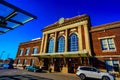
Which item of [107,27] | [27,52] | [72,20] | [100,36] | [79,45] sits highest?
[72,20]

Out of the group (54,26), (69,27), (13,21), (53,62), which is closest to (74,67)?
(53,62)

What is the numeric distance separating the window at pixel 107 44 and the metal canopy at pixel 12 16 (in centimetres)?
2014

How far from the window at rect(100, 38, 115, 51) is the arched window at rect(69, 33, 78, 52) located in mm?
6283

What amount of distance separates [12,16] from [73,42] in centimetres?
2327

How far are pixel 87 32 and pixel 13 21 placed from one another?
854 inches

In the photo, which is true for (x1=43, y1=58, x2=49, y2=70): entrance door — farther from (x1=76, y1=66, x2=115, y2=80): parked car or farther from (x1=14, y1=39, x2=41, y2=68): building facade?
(x1=76, y1=66, x2=115, y2=80): parked car

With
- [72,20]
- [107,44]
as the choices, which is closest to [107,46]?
[107,44]

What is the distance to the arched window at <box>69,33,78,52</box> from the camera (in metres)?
26.0

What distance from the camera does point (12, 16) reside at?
402 cm

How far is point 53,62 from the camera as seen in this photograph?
27.5m

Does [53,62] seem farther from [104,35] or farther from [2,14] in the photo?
[2,14]

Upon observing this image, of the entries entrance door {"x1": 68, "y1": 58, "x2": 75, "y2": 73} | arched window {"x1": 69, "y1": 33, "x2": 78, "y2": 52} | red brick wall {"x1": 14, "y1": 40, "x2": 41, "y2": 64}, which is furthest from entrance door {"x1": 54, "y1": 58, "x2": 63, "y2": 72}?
red brick wall {"x1": 14, "y1": 40, "x2": 41, "y2": 64}

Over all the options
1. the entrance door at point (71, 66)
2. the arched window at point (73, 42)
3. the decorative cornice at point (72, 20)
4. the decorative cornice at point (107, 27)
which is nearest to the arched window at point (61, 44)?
the arched window at point (73, 42)

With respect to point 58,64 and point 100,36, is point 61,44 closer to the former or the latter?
point 58,64
